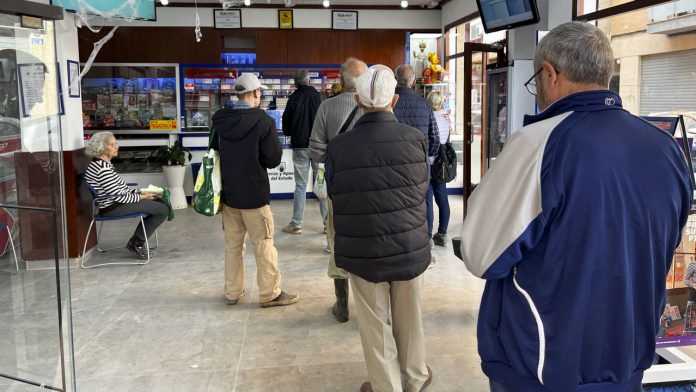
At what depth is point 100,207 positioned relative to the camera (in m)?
5.35

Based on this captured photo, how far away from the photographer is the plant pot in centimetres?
780

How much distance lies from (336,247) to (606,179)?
1408mm

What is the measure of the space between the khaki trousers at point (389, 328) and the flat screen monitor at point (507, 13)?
3286 mm

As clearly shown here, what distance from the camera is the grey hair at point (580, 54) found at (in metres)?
1.43

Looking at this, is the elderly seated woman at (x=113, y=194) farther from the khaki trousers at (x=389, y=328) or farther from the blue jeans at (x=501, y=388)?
the blue jeans at (x=501, y=388)

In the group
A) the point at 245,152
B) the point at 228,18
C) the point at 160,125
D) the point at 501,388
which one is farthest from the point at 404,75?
the point at 228,18

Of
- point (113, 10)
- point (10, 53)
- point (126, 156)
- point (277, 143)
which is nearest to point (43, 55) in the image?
point (10, 53)

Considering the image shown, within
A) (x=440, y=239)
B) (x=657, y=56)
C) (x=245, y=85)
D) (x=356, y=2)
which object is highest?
(x=356, y=2)

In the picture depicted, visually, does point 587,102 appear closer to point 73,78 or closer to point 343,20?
point 73,78

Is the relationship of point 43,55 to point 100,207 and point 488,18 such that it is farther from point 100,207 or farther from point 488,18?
point 488,18

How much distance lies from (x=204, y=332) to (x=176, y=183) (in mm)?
4535

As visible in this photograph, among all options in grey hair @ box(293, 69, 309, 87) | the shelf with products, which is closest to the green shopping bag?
grey hair @ box(293, 69, 309, 87)

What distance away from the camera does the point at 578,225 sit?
138 cm

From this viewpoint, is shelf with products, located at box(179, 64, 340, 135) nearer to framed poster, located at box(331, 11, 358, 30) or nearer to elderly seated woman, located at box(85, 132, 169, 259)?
framed poster, located at box(331, 11, 358, 30)
